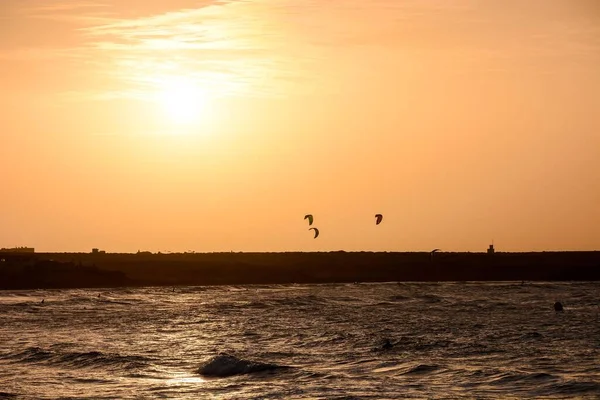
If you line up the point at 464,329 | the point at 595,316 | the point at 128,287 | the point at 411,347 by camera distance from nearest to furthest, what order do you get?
the point at 411,347 < the point at 464,329 < the point at 595,316 < the point at 128,287

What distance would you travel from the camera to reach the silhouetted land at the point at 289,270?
106 metres

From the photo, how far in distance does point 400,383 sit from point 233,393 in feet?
17.9

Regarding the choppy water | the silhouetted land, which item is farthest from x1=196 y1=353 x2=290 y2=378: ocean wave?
the silhouetted land

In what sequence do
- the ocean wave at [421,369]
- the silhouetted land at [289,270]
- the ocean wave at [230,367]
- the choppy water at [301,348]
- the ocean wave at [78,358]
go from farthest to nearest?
the silhouetted land at [289,270]
the ocean wave at [78,358]
the ocean wave at [230,367]
the ocean wave at [421,369]
the choppy water at [301,348]

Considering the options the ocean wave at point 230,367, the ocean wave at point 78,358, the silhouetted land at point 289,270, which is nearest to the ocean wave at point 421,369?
the ocean wave at point 230,367

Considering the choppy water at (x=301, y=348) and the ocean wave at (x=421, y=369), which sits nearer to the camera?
the choppy water at (x=301, y=348)

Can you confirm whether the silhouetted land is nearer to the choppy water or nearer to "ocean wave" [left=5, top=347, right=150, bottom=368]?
the choppy water

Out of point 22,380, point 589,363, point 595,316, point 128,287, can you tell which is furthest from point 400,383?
point 128,287

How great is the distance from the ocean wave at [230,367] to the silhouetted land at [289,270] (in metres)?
67.7

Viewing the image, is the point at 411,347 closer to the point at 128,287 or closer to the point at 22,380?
the point at 22,380

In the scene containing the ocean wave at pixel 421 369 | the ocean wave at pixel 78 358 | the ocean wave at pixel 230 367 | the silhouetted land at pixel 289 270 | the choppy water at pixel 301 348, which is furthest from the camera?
the silhouetted land at pixel 289 270

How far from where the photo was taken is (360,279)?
4678 inches

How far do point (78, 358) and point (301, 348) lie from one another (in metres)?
9.38

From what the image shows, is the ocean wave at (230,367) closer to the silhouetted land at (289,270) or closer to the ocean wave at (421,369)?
the ocean wave at (421,369)
